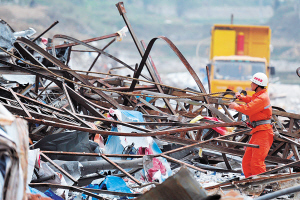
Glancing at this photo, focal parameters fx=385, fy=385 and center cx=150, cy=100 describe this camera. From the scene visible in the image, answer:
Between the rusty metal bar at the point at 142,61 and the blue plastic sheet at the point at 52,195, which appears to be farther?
the rusty metal bar at the point at 142,61

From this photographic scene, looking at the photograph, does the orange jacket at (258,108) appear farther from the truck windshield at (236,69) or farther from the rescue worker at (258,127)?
the truck windshield at (236,69)

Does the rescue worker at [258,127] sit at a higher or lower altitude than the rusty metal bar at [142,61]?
lower

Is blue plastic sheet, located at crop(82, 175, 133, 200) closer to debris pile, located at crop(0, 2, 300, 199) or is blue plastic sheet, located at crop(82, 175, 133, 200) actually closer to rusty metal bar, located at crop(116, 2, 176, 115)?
debris pile, located at crop(0, 2, 300, 199)

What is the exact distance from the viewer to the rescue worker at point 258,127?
16.3 feet

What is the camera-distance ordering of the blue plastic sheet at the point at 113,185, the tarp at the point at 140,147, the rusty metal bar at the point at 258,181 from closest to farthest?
the rusty metal bar at the point at 258,181
the blue plastic sheet at the point at 113,185
the tarp at the point at 140,147

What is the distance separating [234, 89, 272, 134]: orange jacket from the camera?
5.00 metres

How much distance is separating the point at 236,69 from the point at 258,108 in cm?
915

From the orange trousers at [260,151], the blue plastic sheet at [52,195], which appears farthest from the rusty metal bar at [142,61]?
the blue plastic sheet at [52,195]

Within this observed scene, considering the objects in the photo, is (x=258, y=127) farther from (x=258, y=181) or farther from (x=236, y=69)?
(x=236, y=69)

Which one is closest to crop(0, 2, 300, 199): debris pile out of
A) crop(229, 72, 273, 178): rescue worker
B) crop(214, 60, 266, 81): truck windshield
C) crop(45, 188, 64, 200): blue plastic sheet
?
crop(45, 188, 64, 200): blue plastic sheet

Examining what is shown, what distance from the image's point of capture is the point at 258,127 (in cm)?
507

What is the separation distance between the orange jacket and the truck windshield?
8.80 m

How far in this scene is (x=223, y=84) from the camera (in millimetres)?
13820

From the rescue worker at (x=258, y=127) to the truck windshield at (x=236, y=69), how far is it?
8741 millimetres
